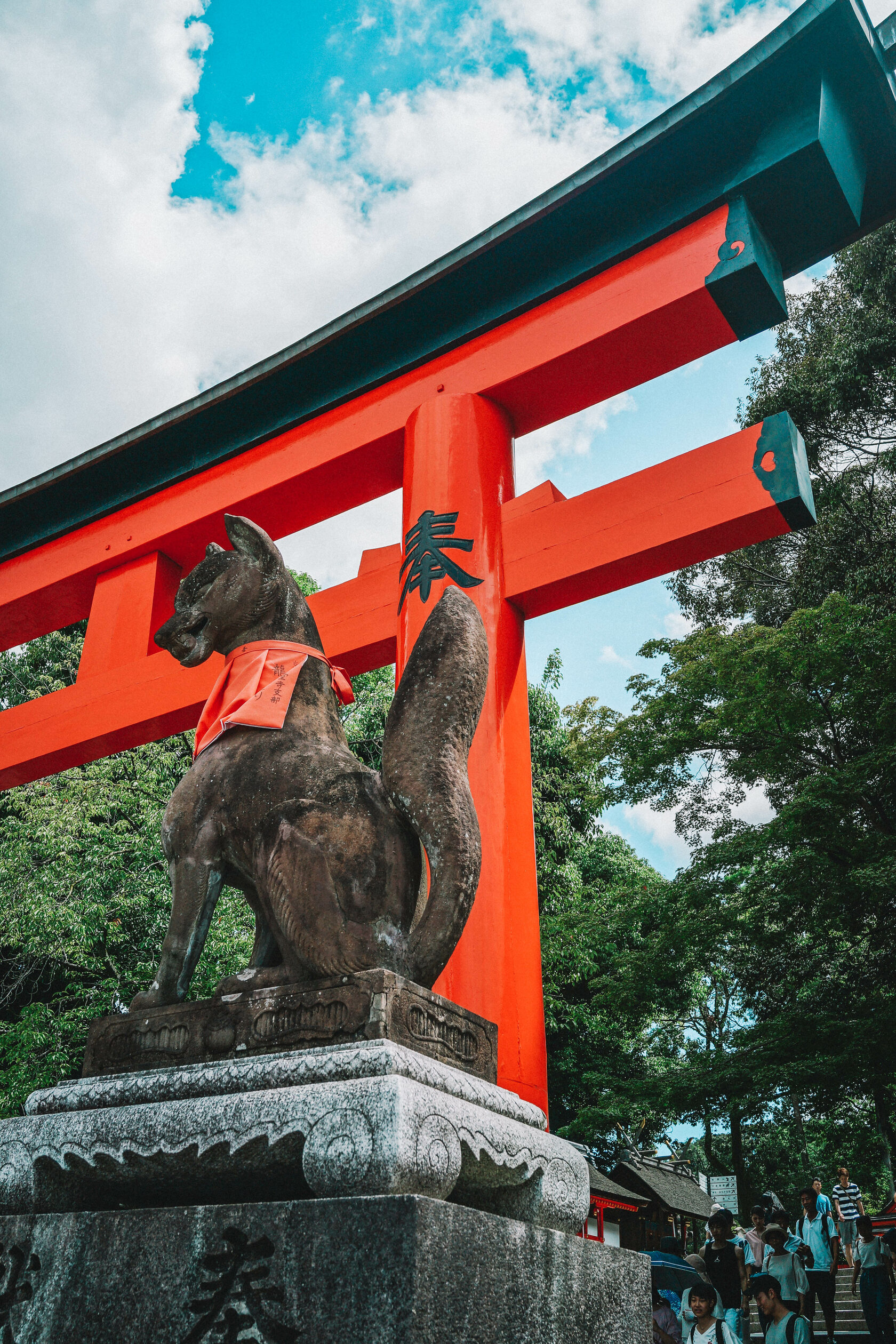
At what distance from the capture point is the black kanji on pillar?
4.61 metres

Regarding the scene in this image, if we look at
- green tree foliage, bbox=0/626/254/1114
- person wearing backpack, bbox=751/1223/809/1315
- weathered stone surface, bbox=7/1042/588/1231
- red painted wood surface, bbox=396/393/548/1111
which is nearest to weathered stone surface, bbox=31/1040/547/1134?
weathered stone surface, bbox=7/1042/588/1231

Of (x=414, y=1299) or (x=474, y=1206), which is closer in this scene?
(x=414, y=1299)

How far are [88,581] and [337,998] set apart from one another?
6083 millimetres

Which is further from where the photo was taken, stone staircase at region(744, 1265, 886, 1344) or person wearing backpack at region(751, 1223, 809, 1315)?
stone staircase at region(744, 1265, 886, 1344)

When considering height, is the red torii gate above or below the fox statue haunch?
above

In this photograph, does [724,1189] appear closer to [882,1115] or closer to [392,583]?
[882,1115]

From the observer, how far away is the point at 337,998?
178 cm

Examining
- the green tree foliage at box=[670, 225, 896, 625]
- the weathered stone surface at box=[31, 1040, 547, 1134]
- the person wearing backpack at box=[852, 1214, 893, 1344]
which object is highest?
the green tree foliage at box=[670, 225, 896, 625]

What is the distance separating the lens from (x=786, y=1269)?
597 cm

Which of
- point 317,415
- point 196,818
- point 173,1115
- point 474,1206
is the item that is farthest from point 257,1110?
point 317,415

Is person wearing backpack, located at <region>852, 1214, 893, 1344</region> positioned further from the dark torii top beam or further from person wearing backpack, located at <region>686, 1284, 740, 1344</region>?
the dark torii top beam

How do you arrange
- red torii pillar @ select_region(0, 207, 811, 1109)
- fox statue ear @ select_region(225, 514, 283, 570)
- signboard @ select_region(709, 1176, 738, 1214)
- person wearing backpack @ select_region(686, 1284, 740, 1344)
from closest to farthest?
fox statue ear @ select_region(225, 514, 283, 570) < red torii pillar @ select_region(0, 207, 811, 1109) < person wearing backpack @ select_region(686, 1284, 740, 1344) < signboard @ select_region(709, 1176, 738, 1214)

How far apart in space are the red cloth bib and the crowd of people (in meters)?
2.80

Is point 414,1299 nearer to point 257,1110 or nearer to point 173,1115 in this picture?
point 257,1110
